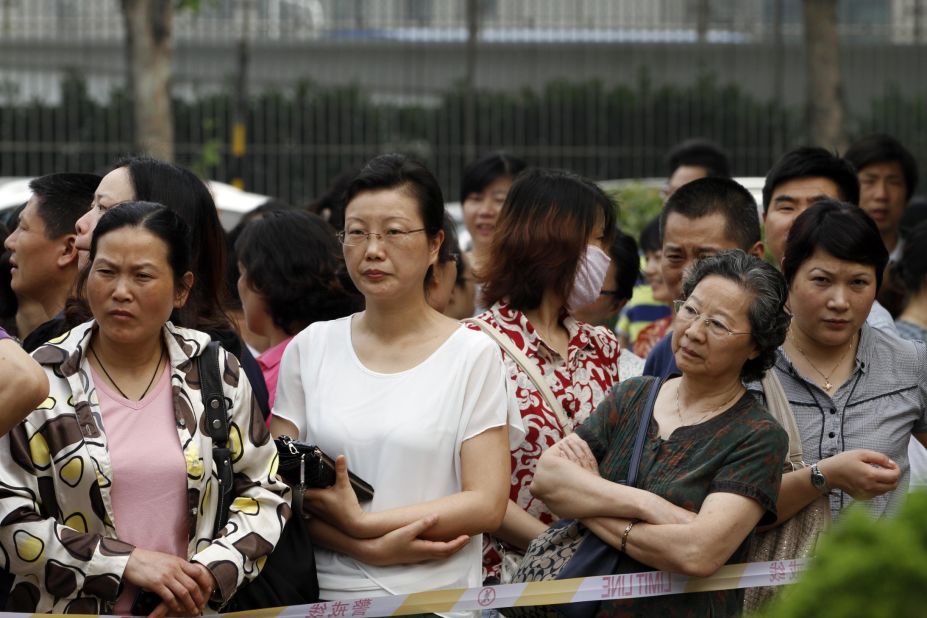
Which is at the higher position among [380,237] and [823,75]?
[823,75]

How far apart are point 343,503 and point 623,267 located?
248cm

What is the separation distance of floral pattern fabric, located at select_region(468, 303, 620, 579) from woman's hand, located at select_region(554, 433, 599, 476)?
37 cm

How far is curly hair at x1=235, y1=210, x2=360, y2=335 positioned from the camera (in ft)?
15.0

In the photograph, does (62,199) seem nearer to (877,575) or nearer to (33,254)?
(33,254)

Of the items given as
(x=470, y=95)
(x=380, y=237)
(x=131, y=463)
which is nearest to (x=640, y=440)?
(x=380, y=237)

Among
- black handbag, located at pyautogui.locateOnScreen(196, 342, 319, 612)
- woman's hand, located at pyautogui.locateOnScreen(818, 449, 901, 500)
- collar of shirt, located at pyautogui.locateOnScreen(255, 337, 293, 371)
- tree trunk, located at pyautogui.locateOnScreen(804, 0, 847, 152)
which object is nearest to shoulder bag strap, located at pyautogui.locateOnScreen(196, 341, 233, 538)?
black handbag, located at pyautogui.locateOnScreen(196, 342, 319, 612)

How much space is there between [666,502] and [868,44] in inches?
559

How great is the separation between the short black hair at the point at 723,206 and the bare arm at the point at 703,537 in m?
1.62

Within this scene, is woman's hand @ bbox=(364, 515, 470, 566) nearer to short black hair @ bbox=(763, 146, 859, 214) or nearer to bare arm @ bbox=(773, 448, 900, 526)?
bare arm @ bbox=(773, 448, 900, 526)

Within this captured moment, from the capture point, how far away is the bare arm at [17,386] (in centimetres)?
285

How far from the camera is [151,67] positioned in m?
13.4

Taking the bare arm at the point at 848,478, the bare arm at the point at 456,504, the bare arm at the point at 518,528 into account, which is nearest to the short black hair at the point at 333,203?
the bare arm at the point at 518,528

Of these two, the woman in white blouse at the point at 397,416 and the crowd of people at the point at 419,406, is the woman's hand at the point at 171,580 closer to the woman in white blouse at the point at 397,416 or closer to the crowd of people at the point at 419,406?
the crowd of people at the point at 419,406

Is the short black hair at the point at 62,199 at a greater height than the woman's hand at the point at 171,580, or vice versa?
the short black hair at the point at 62,199
